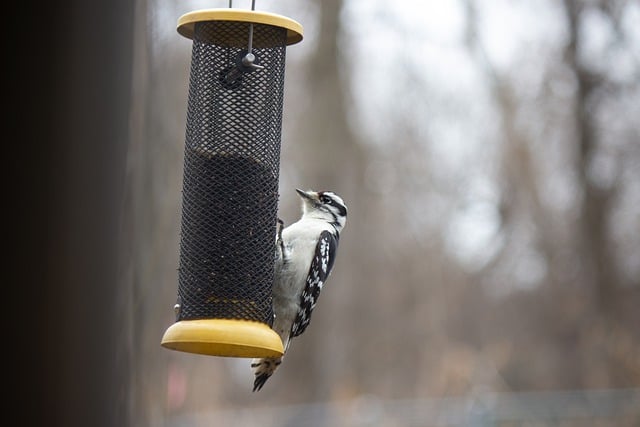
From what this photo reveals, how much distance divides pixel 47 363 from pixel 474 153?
1760 cm

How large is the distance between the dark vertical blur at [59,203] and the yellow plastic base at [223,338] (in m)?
3.00

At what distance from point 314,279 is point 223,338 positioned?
1.58 metres

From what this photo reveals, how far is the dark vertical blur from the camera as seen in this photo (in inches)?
53.7

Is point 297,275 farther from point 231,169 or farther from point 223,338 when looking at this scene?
point 223,338

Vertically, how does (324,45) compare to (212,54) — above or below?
above

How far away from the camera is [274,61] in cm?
522

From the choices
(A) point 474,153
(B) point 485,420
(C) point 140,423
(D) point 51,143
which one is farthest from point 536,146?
(D) point 51,143

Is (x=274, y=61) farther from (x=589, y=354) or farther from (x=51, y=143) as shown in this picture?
(x=589, y=354)

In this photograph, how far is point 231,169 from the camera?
509 cm

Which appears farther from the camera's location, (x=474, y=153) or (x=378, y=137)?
(x=378, y=137)

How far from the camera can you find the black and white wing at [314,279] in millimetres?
5844

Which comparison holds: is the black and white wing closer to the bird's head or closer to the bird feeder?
the bird's head

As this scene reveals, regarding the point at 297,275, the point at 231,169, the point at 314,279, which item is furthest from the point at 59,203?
the point at 314,279

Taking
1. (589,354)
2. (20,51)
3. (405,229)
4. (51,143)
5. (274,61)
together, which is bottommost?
(589,354)
